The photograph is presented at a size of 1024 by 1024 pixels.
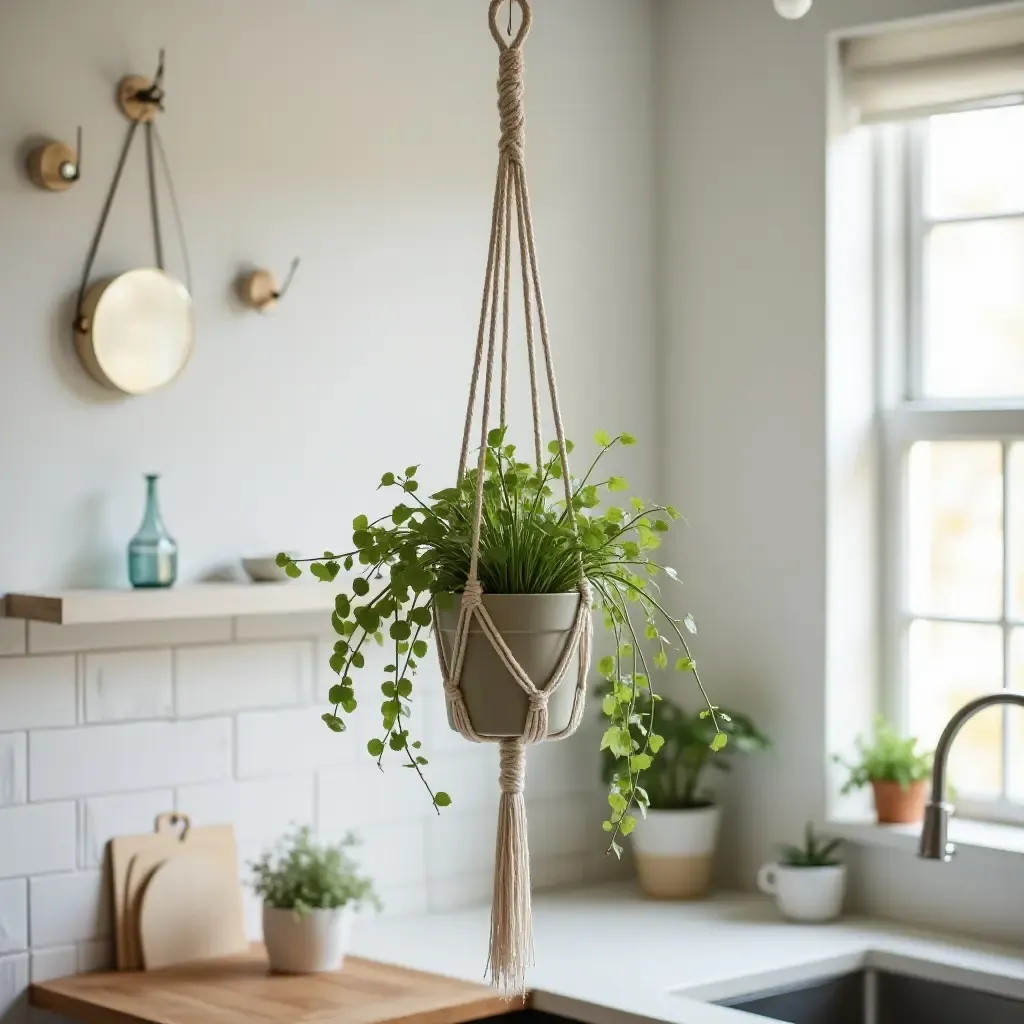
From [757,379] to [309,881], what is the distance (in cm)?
129

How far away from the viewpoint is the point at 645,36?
341cm

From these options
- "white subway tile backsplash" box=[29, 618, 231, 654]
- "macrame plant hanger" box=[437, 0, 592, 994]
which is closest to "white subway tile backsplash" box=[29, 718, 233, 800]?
"white subway tile backsplash" box=[29, 618, 231, 654]

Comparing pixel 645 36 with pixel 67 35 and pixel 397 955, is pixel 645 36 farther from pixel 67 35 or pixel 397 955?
pixel 397 955

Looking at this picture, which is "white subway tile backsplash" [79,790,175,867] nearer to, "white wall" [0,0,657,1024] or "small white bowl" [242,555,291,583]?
"white wall" [0,0,657,1024]

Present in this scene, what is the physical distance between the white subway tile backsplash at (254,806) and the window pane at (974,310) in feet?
4.46

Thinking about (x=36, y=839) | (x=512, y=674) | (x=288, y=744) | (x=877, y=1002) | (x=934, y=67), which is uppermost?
(x=934, y=67)

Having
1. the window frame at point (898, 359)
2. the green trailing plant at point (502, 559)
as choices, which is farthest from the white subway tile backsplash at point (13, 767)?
the window frame at point (898, 359)

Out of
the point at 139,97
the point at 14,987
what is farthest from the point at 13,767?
the point at 139,97

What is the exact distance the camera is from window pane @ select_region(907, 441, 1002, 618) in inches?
118

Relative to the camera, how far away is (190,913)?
2701mm

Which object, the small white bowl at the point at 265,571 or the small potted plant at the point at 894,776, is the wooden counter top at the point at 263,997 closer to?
the small white bowl at the point at 265,571

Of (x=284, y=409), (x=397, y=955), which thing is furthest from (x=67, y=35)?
(x=397, y=955)

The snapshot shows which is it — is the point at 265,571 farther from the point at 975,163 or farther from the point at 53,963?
the point at 975,163

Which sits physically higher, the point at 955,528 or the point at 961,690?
the point at 955,528
